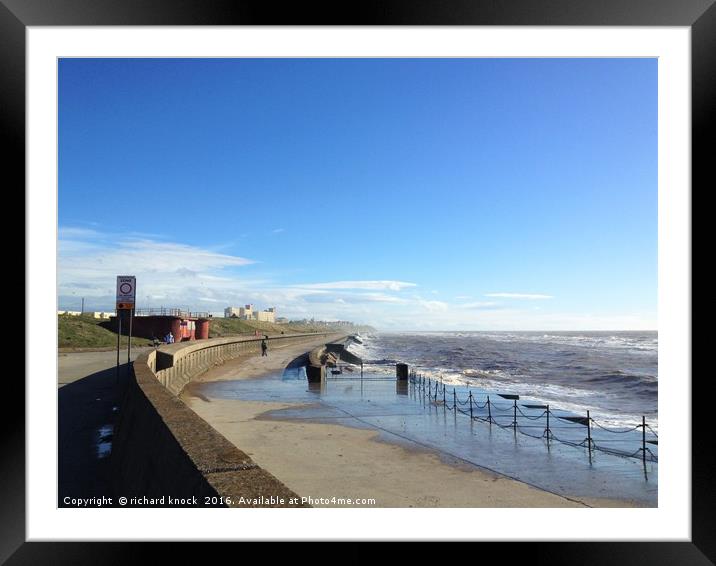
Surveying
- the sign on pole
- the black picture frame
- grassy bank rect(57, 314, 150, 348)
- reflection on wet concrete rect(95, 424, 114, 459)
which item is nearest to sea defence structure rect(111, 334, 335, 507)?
reflection on wet concrete rect(95, 424, 114, 459)

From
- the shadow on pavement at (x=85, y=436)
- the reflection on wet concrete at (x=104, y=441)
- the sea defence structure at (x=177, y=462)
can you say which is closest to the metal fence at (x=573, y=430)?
the sea defence structure at (x=177, y=462)

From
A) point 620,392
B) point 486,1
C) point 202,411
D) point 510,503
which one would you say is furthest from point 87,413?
point 620,392

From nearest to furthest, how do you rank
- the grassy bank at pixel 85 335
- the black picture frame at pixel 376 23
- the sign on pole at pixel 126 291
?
the black picture frame at pixel 376 23 < the sign on pole at pixel 126 291 < the grassy bank at pixel 85 335

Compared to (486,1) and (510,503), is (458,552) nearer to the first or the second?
(510,503)

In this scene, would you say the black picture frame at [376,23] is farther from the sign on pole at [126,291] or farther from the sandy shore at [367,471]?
the sign on pole at [126,291]

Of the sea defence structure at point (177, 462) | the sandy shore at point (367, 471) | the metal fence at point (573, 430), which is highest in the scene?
the sea defence structure at point (177, 462)

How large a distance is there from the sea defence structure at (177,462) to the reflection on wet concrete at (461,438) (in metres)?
5.15

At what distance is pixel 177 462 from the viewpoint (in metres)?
4.36

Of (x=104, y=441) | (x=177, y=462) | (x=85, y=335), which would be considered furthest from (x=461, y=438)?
(x=85, y=335)

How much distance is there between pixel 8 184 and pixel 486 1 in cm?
414

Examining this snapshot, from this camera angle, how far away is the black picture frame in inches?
149

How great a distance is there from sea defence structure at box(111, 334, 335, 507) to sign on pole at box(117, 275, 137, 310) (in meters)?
1.48

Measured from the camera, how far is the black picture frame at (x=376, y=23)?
379 centimetres

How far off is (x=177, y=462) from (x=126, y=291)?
6.36 metres
